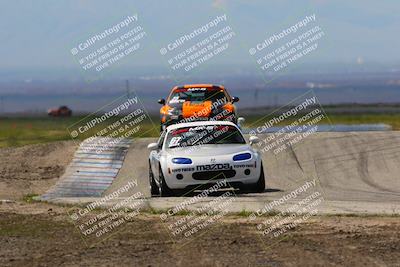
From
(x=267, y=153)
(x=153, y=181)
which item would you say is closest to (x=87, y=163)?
(x=267, y=153)

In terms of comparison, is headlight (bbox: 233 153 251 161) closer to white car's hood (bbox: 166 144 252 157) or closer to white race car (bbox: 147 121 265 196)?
white race car (bbox: 147 121 265 196)

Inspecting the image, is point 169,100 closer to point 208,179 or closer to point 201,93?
point 201,93

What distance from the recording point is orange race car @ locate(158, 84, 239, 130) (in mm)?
25750

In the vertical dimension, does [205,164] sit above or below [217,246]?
below

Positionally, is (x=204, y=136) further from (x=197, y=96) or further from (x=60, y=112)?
(x=60, y=112)

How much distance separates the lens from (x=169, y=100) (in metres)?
26.7

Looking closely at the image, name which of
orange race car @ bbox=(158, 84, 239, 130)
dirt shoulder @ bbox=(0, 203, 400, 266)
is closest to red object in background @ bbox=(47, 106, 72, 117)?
orange race car @ bbox=(158, 84, 239, 130)

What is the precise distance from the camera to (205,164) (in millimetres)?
15875

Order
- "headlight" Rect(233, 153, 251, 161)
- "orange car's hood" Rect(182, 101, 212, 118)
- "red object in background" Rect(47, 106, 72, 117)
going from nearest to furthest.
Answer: "headlight" Rect(233, 153, 251, 161), "orange car's hood" Rect(182, 101, 212, 118), "red object in background" Rect(47, 106, 72, 117)

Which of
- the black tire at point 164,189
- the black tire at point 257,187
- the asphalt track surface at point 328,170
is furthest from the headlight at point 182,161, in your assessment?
the black tire at point 257,187

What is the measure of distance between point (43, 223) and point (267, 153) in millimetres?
12281

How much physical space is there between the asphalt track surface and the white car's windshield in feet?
3.46

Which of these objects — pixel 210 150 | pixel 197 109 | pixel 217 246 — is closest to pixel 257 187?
pixel 210 150

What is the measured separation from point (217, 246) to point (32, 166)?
52.1ft
